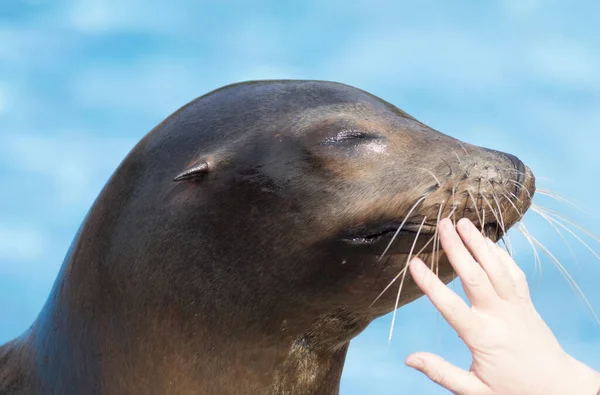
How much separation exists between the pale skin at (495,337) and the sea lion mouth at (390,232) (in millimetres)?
804

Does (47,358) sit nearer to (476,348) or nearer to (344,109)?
(344,109)

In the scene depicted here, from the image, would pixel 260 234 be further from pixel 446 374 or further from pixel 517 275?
pixel 446 374

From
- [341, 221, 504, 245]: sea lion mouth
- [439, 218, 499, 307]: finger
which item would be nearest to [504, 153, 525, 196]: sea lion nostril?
[341, 221, 504, 245]: sea lion mouth

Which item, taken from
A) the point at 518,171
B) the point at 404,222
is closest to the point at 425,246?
the point at 404,222

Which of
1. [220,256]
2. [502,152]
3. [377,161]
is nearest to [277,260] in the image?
[220,256]

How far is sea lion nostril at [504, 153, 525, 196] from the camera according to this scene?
6.29 meters

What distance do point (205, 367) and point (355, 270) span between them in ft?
3.59

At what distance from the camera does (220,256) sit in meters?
6.44

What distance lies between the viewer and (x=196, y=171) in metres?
6.44

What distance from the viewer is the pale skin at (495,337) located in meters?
5.05

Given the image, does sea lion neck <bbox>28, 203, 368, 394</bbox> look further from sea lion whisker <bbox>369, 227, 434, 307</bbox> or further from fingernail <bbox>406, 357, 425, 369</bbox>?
fingernail <bbox>406, 357, 425, 369</bbox>

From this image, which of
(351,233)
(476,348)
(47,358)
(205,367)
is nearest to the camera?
(476,348)

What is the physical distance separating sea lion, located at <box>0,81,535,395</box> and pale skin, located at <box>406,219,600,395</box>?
882 millimetres

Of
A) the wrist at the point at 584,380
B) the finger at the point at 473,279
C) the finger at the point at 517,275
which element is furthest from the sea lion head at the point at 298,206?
the wrist at the point at 584,380
